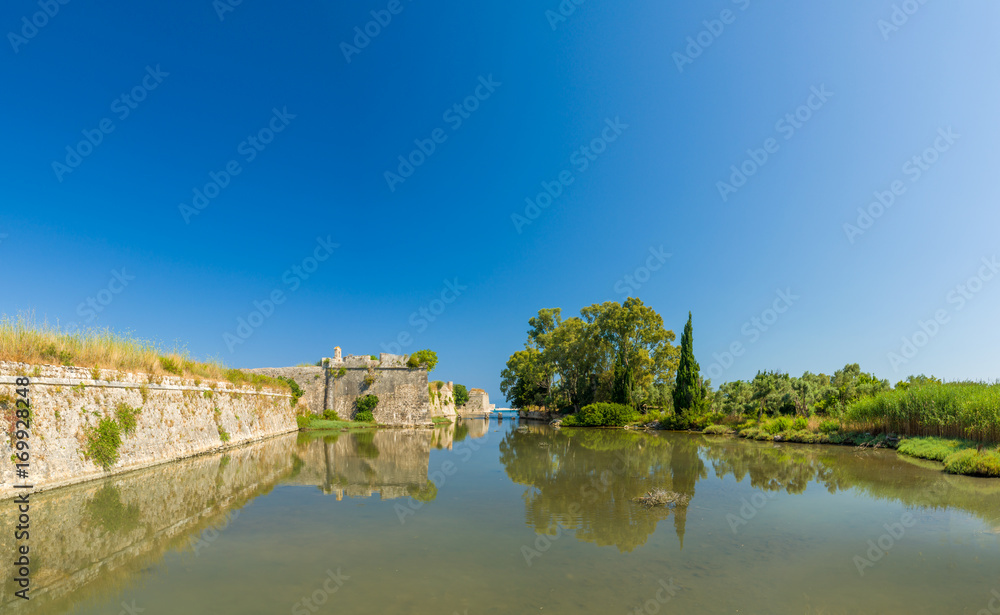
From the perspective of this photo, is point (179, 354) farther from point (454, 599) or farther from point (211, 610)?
point (454, 599)

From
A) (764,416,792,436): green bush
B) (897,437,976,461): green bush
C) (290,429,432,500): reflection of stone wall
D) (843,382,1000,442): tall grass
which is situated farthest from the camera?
(764,416,792,436): green bush

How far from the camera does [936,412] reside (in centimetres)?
1681

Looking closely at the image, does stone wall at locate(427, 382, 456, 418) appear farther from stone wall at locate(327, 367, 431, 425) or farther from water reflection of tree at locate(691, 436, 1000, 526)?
water reflection of tree at locate(691, 436, 1000, 526)

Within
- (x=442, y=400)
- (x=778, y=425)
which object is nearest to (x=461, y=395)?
(x=442, y=400)

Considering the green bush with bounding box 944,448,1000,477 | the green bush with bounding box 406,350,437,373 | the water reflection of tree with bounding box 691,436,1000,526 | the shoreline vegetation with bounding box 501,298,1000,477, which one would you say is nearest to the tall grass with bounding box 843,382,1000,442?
the shoreline vegetation with bounding box 501,298,1000,477

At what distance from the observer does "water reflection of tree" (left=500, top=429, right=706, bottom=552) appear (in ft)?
24.5

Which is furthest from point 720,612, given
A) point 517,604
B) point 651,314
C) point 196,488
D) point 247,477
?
point 651,314

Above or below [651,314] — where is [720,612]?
below

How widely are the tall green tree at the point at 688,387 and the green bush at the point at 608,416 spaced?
3.53 meters

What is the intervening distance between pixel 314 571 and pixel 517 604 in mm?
2692

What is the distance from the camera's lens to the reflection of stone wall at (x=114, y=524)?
16.5ft

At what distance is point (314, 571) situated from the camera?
5.50 metres

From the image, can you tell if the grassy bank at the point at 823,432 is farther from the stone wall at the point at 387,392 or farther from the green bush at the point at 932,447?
the stone wall at the point at 387,392

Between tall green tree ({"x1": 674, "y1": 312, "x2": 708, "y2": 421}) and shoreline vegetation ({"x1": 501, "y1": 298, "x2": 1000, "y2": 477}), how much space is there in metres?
0.07
